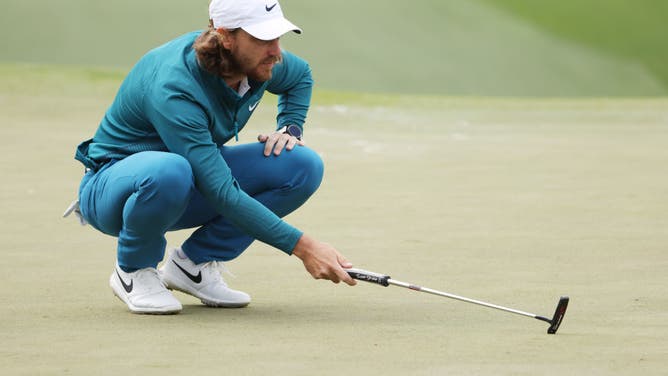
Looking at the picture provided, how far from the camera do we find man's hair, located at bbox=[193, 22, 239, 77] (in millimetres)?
3293

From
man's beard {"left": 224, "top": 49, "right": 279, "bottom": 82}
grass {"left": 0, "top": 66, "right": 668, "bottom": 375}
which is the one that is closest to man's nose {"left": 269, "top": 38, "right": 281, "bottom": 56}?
man's beard {"left": 224, "top": 49, "right": 279, "bottom": 82}

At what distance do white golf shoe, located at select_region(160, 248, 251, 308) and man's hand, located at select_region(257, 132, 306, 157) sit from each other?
39 centimetres

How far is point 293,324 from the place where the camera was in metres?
3.41

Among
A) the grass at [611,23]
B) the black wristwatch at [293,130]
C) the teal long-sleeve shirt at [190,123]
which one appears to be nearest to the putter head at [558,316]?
the teal long-sleeve shirt at [190,123]

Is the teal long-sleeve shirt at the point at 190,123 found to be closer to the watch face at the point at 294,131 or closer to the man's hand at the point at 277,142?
the man's hand at the point at 277,142

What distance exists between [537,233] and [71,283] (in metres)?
2.10

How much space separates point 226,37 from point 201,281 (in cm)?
83

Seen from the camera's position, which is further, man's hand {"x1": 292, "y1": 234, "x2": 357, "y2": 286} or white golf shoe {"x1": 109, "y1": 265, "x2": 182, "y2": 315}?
white golf shoe {"x1": 109, "y1": 265, "x2": 182, "y2": 315}

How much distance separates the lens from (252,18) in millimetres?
3299

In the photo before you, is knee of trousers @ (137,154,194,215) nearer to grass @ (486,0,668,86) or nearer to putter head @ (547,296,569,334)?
putter head @ (547,296,569,334)

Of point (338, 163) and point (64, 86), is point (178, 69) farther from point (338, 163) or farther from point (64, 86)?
point (64, 86)

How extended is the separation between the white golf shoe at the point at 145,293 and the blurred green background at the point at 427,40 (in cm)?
971

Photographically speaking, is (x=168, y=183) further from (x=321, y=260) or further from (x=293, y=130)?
→ (x=293, y=130)

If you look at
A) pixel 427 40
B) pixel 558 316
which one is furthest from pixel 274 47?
pixel 427 40
